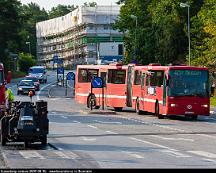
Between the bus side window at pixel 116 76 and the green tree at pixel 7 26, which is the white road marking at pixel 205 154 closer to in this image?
the bus side window at pixel 116 76

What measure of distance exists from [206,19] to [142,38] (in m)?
28.2

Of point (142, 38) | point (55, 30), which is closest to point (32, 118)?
point (142, 38)

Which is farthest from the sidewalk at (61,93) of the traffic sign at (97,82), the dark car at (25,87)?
the traffic sign at (97,82)

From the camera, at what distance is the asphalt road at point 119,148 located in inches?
662

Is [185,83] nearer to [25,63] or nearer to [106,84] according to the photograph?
[106,84]

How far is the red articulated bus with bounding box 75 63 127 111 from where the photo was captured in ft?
150

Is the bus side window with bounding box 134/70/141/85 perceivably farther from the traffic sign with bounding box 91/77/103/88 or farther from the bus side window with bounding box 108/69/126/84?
the traffic sign with bounding box 91/77/103/88

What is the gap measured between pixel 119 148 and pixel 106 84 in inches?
997

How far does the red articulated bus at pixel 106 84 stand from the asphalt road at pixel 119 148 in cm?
1175

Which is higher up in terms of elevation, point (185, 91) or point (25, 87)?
point (185, 91)

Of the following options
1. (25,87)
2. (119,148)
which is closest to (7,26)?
(25,87)

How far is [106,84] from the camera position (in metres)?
46.6

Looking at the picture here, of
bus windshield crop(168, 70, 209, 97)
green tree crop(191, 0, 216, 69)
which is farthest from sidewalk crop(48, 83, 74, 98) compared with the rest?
bus windshield crop(168, 70, 209, 97)

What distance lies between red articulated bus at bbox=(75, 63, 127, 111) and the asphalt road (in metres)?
11.7
